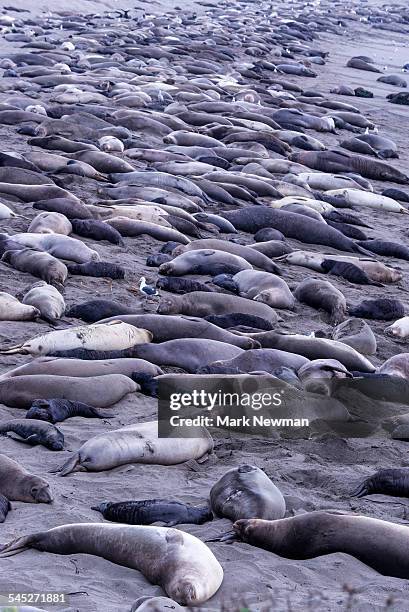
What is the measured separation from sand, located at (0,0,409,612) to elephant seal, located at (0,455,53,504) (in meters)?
0.05

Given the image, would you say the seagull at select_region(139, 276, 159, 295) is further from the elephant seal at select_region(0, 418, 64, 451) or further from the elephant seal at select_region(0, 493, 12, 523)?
the elephant seal at select_region(0, 493, 12, 523)

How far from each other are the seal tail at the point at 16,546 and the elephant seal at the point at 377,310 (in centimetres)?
396

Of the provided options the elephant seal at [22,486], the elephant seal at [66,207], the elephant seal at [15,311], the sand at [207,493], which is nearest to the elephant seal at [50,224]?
the elephant seal at [66,207]

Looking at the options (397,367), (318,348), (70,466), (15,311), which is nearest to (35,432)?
(70,466)

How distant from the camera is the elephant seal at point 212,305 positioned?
6.57 meters

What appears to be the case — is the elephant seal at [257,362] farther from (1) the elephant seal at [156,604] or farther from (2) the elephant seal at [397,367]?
(1) the elephant seal at [156,604]

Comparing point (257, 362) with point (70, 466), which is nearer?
point (70, 466)

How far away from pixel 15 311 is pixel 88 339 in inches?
24.6

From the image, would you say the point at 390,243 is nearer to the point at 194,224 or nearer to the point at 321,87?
the point at 194,224

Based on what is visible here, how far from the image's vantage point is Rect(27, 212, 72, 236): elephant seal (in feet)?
24.8

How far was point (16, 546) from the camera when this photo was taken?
358cm

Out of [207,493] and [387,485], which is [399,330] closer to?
[387,485]

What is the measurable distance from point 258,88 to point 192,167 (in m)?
7.96

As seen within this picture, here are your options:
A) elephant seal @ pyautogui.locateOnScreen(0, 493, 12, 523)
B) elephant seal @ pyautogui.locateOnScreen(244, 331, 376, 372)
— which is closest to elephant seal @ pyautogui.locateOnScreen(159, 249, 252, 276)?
elephant seal @ pyautogui.locateOnScreen(244, 331, 376, 372)
